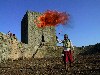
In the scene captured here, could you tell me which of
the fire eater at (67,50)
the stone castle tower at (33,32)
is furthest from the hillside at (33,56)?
the stone castle tower at (33,32)

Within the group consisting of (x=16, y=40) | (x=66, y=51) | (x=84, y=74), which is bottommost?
(x=84, y=74)

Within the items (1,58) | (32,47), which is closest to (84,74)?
(1,58)

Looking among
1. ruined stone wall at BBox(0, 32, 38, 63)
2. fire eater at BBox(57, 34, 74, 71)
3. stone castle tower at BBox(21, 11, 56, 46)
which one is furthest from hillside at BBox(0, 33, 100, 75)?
stone castle tower at BBox(21, 11, 56, 46)

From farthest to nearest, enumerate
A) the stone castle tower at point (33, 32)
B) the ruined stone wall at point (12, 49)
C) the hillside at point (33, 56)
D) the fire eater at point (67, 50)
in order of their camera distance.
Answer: the stone castle tower at point (33, 32) < the ruined stone wall at point (12, 49) < the hillside at point (33, 56) < the fire eater at point (67, 50)

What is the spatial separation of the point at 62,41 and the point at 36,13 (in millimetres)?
31580

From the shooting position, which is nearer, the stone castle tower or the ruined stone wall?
the ruined stone wall

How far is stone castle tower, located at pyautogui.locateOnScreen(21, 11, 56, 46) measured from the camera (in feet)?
156

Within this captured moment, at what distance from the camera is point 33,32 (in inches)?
1886

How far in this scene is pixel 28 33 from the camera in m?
47.3

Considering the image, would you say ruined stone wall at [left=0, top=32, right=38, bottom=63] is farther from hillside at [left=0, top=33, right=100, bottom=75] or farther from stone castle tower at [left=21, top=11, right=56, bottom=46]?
stone castle tower at [left=21, top=11, right=56, bottom=46]

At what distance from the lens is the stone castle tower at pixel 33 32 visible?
47406 millimetres

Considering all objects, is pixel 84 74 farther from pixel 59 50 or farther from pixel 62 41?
pixel 59 50

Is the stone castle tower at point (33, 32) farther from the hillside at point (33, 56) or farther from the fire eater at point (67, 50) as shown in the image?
the fire eater at point (67, 50)

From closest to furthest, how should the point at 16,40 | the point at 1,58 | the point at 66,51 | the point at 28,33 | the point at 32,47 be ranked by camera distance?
the point at 66,51
the point at 1,58
the point at 16,40
the point at 32,47
the point at 28,33
